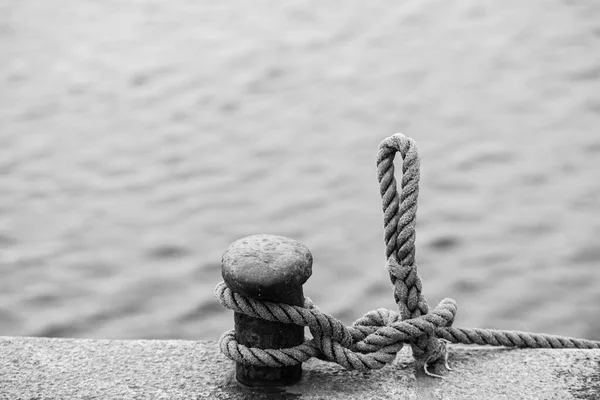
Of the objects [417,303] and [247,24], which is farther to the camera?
[247,24]

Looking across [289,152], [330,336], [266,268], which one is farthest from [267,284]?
[289,152]

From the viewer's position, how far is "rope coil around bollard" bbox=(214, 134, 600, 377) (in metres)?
1.81

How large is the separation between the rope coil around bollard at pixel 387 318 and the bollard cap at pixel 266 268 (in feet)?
0.13

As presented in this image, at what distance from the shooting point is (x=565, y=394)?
183cm

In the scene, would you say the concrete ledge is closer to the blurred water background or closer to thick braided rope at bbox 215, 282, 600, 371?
thick braided rope at bbox 215, 282, 600, 371

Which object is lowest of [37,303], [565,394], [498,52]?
[37,303]

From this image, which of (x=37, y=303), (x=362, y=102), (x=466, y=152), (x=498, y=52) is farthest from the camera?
(x=498, y=52)

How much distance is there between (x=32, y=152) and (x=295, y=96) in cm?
168

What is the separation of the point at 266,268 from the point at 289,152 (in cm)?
297

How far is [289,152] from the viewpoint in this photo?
469cm

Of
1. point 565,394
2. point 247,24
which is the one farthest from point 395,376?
point 247,24

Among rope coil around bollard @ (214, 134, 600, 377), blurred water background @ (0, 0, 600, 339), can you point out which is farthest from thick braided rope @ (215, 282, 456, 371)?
blurred water background @ (0, 0, 600, 339)

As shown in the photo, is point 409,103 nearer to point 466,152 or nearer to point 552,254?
point 466,152

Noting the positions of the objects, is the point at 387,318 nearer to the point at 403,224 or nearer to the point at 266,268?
the point at 403,224
